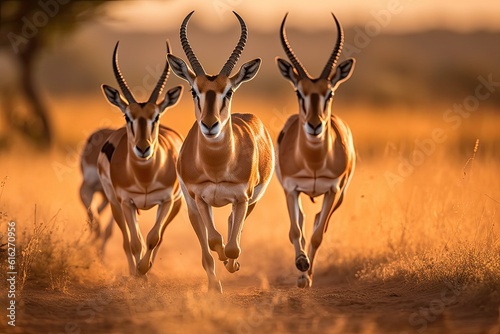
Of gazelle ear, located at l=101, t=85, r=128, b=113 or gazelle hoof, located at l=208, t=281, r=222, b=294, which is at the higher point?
gazelle ear, located at l=101, t=85, r=128, b=113

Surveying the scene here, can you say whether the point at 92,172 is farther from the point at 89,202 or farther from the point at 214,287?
the point at 214,287

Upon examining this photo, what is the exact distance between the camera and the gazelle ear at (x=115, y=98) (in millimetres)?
11367

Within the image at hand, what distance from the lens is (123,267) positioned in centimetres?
1313

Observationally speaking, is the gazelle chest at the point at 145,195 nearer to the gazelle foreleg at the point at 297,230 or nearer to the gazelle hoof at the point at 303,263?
the gazelle foreleg at the point at 297,230

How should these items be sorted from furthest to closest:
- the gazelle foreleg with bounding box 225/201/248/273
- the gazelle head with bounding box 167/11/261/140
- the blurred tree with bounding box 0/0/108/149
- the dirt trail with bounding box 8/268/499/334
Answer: the blurred tree with bounding box 0/0/108/149
the gazelle foreleg with bounding box 225/201/248/273
the gazelle head with bounding box 167/11/261/140
the dirt trail with bounding box 8/268/499/334

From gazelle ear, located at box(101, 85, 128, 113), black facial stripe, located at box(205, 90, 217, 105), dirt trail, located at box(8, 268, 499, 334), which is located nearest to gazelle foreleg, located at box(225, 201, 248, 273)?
dirt trail, located at box(8, 268, 499, 334)

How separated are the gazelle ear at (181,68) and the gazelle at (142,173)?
27.6 inches

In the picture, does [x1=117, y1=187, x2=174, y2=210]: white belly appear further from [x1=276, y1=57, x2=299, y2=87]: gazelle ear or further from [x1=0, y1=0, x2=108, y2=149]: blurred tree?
[x1=0, y1=0, x2=108, y2=149]: blurred tree

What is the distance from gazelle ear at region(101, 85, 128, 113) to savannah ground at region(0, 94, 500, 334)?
5.87 ft

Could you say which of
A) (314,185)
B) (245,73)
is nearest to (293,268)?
(314,185)

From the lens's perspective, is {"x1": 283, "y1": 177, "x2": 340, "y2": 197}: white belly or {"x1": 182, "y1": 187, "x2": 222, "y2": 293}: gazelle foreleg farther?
{"x1": 283, "y1": 177, "x2": 340, "y2": 197}: white belly

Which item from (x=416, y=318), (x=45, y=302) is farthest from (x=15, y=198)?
(x=416, y=318)

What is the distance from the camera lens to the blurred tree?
22803 mm

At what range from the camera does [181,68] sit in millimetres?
10461
